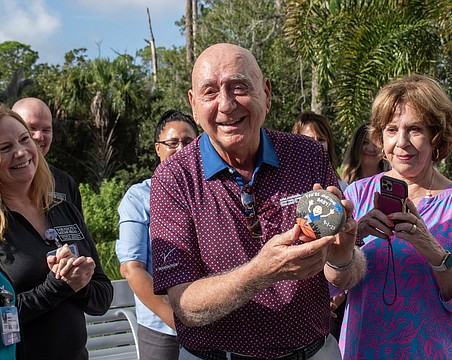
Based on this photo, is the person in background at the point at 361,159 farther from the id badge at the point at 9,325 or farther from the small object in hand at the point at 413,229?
the id badge at the point at 9,325

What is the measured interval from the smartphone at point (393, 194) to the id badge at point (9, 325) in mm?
1543

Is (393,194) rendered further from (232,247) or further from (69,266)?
(69,266)

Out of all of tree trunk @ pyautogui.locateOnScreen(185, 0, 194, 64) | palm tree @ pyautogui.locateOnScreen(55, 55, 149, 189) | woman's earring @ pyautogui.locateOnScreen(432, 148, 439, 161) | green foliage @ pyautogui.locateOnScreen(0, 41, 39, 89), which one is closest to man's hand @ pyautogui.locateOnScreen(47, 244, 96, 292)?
woman's earring @ pyautogui.locateOnScreen(432, 148, 439, 161)

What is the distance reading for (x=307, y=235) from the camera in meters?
1.92

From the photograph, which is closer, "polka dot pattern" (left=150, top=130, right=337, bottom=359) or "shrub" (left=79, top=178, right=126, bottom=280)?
"polka dot pattern" (left=150, top=130, right=337, bottom=359)

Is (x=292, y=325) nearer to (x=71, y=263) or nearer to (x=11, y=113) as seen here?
(x=71, y=263)

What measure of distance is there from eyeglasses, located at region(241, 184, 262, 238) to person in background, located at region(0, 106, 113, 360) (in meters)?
0.85

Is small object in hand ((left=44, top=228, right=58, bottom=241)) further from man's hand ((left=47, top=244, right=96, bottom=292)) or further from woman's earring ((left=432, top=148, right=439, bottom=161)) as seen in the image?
woman's earring ((left=432, top=148, right=439, bottom=161))

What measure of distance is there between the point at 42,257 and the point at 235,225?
40.6 inches

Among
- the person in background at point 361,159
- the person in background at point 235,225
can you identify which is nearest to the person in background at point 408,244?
the person in background at point 235,225

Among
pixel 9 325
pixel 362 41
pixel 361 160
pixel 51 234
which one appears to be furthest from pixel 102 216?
pixel 9 325

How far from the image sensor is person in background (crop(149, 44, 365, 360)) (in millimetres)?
2223

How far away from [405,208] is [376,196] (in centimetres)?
14

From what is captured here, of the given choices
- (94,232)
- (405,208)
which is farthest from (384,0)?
(405,208)
